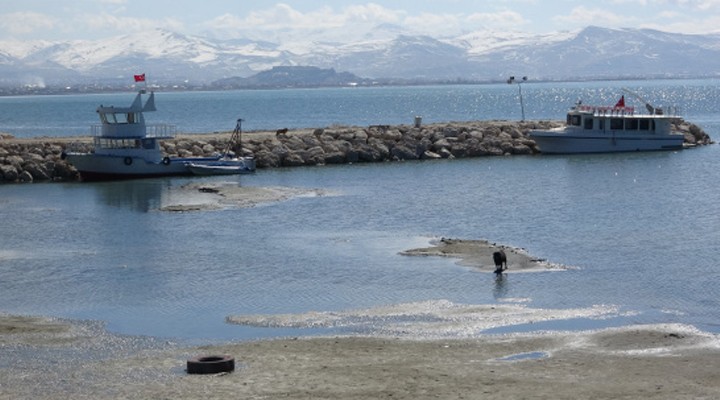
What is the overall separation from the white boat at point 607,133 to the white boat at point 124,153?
75.1 ft

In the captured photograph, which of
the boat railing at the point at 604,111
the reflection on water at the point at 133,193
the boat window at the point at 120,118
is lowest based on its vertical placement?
the reflection on water at the point at 133,193

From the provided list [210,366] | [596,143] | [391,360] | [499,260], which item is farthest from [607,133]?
[210,366]

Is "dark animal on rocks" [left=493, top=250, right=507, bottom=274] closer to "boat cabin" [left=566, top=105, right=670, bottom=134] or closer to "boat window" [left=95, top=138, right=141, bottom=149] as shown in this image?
"boat window" [left=95, top=138, right=141, bottom=149]

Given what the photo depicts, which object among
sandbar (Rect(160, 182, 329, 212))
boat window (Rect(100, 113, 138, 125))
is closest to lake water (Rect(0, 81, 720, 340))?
sandbar (Rect(160, 182, 329, 212))

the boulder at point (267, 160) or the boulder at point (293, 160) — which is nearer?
the boulder at point (267, 160)

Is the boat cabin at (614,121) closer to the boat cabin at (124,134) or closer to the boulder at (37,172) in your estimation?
the boat cabin at (124,134)

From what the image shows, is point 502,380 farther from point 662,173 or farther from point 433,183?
point 662,173

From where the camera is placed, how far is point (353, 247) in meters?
38.3

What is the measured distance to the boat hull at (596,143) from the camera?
243 ft

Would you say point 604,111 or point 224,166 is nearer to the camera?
point 224,166

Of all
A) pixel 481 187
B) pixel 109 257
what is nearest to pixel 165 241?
pixel 109 257

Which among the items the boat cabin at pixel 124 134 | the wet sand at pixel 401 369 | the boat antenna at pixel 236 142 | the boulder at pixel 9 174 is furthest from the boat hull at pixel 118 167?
the wet sand at pixel 401 369

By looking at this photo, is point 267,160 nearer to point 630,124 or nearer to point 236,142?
point 236,142

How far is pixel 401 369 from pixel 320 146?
4808 centimetres
